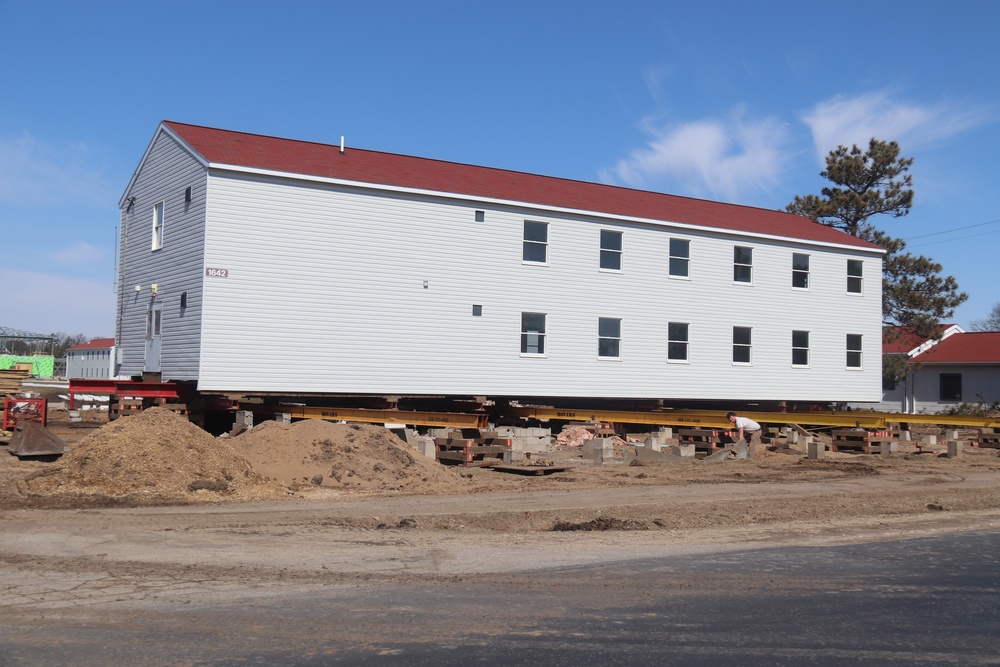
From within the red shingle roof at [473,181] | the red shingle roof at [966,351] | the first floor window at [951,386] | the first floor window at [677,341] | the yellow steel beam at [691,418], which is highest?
the red shingle roof at [473,181]

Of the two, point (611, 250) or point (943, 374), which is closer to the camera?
point (611, 250)

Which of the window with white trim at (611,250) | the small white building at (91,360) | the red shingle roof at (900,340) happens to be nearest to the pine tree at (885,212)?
the red shingle roof at (900,340)

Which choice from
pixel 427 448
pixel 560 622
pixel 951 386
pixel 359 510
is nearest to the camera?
pixel 560 622

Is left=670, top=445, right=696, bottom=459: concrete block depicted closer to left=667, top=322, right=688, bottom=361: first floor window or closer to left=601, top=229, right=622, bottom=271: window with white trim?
left=667, top=322, right=688, bottom=361: first floor window

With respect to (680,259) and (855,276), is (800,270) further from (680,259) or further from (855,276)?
(680,259)

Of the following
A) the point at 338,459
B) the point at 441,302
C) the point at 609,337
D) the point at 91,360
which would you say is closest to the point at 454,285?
the point at 441,302

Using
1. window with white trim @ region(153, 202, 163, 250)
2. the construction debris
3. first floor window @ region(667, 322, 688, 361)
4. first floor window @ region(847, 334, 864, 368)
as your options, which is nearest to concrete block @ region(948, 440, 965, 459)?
first floor window @ region(667, 322, 688, 361)

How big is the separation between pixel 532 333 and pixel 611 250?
3.90 meters

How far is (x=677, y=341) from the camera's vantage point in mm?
29875

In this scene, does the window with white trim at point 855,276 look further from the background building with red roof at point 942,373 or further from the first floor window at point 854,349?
the background building with red roof at point 942,373

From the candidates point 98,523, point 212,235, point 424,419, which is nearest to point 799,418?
point 424,419

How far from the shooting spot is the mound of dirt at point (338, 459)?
A: 16.4 m

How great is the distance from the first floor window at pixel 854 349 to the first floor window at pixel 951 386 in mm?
17999

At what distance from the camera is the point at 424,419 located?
2228 centimetres
